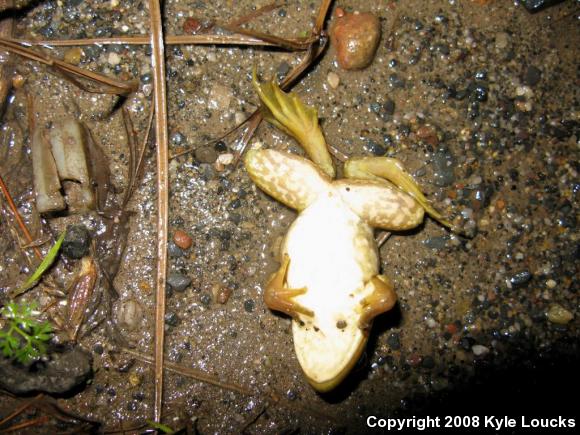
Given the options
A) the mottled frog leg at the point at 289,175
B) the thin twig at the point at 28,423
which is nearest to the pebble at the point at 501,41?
the mottled frog leg at the point at 289,175

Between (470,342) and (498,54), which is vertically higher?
(498,54)

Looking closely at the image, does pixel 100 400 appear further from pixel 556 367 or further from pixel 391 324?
pixel 556 367

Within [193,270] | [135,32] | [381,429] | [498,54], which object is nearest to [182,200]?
[193,270]

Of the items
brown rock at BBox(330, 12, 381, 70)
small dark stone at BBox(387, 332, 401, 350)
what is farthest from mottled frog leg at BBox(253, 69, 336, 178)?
small dark stone at BBox(387, 332, 401, 350)

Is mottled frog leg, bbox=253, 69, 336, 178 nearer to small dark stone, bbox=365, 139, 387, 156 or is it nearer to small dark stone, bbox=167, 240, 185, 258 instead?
small dark stone, bbox=365, 139, 387, 156

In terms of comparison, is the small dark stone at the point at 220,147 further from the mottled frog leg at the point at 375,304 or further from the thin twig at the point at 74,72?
the mottled frog leg at the point at 375,304

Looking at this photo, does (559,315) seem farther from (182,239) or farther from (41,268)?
(41,268)

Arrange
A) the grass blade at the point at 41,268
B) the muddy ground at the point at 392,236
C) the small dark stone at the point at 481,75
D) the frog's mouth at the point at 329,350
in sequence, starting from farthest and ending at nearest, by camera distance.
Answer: the small dark stone at the point at 481,75
the muddy ground at the point at 392,236
the grass blade at the point at 41,268
the frog's mouth at the point at 329,350
